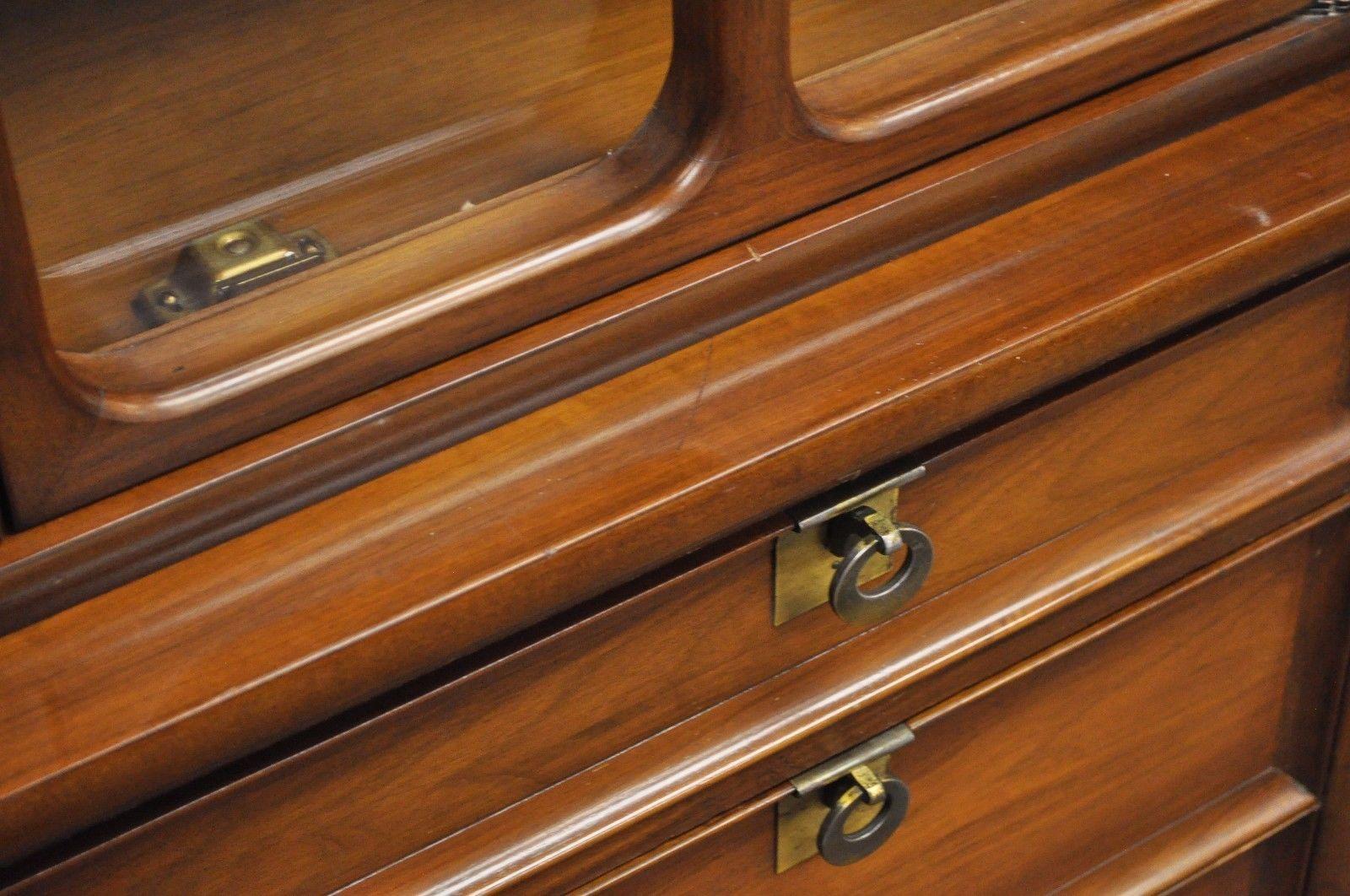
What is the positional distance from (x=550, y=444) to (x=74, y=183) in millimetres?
152

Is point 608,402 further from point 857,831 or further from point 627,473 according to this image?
point 857,831

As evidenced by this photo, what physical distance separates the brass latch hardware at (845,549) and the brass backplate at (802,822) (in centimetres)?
8

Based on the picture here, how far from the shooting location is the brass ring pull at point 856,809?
22.8 inches

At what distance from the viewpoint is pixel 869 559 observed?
1.73 ft

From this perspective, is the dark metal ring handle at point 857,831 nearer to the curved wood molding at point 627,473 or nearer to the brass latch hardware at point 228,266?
the curved wood molding at point 627,473

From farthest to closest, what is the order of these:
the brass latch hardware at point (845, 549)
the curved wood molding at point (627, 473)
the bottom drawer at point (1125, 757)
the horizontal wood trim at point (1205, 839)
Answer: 1. the horizontal wood trim at point (1205, 839)
2. the bottom drawer at point (1125, 757)
3. the brass latch hardware at point (845, 549)
4. the curved wood molding at point (627, 473)

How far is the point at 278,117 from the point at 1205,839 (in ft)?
1.74

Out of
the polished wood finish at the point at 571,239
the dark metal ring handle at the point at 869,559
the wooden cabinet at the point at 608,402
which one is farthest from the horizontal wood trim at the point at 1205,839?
the polished wood finish at the point at 571,239

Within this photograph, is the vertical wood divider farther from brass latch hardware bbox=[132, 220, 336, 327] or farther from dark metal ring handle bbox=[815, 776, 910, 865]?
dark metal ring handle bbox=[815, 776, 910, 865]

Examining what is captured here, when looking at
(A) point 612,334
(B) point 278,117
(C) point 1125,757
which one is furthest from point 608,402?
(C) point 1125,757

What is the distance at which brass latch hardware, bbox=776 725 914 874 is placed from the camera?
1.89 feet

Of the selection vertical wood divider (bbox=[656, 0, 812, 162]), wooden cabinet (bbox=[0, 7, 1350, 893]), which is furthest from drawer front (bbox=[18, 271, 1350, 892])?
vertical wood divider (bbox=[656, 0, 812, 162])

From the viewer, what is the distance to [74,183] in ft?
1.42

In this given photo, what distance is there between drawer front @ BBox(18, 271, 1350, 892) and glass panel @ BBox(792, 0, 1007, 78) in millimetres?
135
